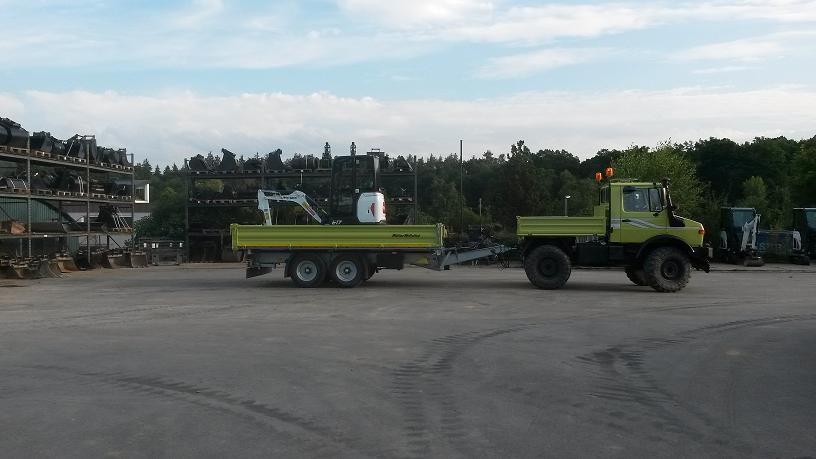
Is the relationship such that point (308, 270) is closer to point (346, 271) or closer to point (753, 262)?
point (346, 271)

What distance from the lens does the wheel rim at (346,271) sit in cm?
1930

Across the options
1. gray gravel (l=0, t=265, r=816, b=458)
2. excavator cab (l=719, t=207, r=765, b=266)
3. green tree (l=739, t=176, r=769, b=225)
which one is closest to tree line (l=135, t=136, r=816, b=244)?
green tree (l=739, t=176, r=769, b=225)

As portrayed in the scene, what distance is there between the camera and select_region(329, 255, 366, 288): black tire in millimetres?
19266

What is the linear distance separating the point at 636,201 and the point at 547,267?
113 inches

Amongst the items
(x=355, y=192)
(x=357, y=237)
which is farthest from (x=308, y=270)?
(x=355, y=192)

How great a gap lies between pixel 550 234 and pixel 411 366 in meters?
10.7

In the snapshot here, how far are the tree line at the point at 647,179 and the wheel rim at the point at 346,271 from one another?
12666mm

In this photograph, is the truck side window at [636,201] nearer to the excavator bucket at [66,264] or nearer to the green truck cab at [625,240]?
the green truck cab at [625,240]

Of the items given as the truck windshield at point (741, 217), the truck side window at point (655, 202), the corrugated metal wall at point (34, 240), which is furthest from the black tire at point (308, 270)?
the truck windshield at point (741, 217)

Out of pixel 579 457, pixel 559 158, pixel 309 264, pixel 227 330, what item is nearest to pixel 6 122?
pixel 309 264

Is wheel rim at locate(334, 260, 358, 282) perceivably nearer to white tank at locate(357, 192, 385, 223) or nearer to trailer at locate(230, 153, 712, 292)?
trailer at locate(230, 153, 712, 292)

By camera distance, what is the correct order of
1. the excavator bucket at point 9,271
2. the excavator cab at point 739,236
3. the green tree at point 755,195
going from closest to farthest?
the excavator bucket at point 9,271, the excavator cab at point 739,236, the green tree at point 755,195

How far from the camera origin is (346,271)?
1934 centimetres

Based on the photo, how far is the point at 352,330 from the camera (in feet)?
38.9
